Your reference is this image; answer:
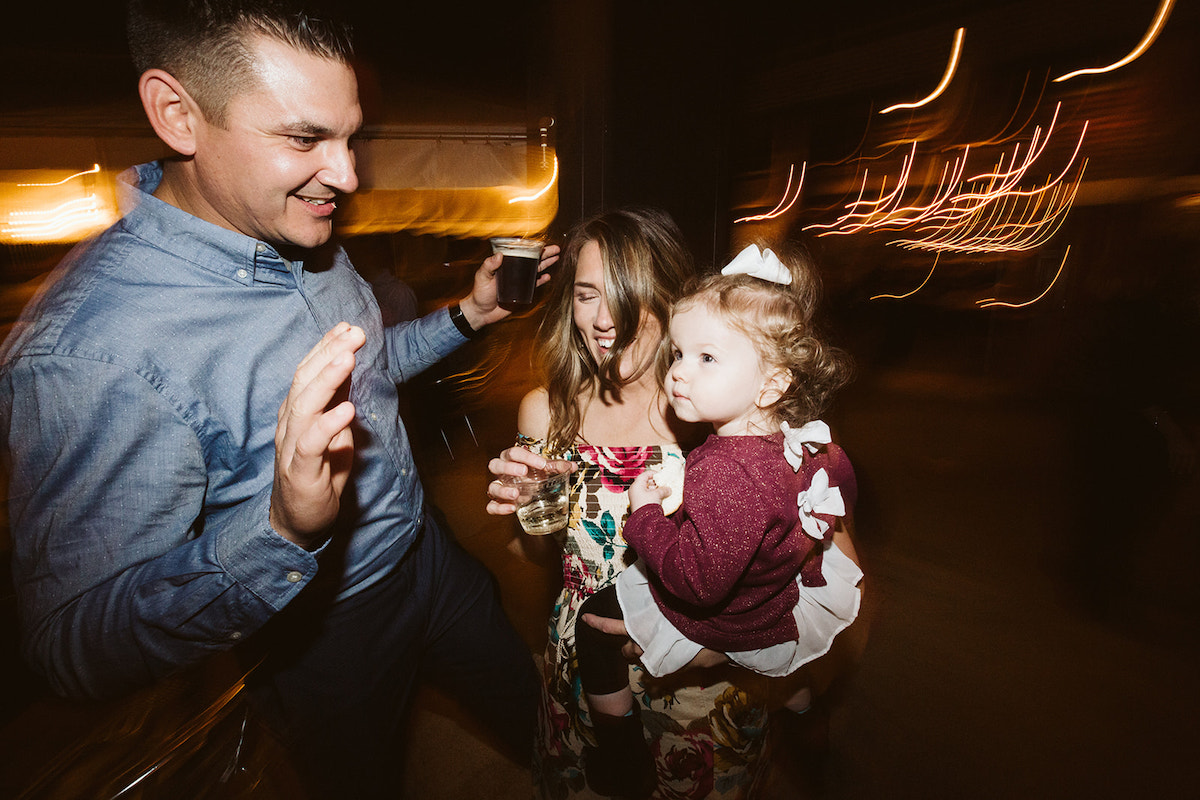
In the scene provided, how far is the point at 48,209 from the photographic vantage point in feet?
16.7

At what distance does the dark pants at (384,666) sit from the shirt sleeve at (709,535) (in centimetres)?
88

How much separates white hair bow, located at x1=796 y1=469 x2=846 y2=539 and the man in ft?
3.05

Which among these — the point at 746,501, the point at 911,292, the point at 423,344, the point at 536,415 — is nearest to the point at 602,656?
the point at 746,501

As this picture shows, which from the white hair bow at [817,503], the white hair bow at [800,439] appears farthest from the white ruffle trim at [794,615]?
the white hair bow at [800,439]

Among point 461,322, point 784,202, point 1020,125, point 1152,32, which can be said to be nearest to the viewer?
point 461,322

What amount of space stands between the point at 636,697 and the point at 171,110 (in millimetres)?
Result: 1709

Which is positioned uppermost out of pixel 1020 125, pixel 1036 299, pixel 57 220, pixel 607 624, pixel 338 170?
pixel 1020 125

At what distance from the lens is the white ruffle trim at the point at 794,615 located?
49.4 inches

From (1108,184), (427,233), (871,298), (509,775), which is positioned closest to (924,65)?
(1108,184)

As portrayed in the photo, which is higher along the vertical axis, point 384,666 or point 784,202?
point 784,202

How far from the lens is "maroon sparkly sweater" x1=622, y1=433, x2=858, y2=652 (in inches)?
43.4

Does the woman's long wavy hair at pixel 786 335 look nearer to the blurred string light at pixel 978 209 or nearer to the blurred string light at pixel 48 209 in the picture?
the blurred string light at pixel 48 209

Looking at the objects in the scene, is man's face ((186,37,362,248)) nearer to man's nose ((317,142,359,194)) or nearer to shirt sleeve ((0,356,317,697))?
man's nose ((317,142,359,194))

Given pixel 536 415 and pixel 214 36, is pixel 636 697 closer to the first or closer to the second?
pixel 536 415
